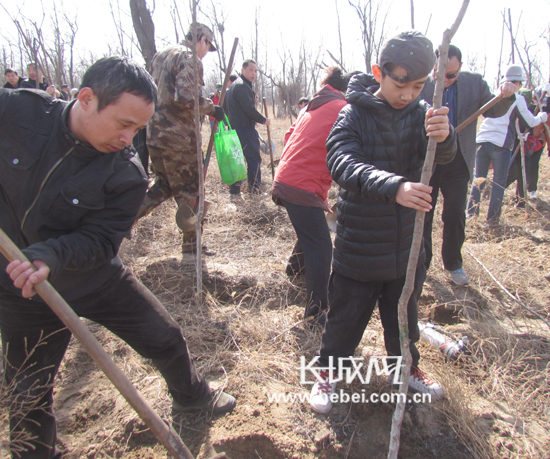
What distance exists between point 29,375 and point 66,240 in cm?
60

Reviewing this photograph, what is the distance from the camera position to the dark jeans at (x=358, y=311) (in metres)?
1.70

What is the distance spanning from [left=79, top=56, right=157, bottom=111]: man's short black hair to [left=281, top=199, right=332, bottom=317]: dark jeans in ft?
4.16

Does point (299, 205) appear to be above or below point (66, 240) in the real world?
below

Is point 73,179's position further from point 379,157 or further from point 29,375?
point 379,157

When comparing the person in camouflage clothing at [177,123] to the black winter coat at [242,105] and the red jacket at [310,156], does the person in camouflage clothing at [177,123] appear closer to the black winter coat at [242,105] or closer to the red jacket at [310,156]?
the red jacket at [310,156]

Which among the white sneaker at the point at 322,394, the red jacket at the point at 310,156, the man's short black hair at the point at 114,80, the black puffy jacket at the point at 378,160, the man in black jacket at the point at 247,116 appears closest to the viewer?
the man's short black hair at the point at 114,80

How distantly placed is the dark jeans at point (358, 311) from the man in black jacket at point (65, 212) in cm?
82

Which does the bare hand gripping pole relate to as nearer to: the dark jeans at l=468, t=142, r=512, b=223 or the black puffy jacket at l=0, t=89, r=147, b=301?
the black puffy jacket at l=0, t=89, r=147, b=301

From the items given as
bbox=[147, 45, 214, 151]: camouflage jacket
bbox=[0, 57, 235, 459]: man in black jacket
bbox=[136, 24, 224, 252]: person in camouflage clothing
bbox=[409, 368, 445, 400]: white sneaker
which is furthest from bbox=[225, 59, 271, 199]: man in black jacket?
bbox=[0, 57, 235, 459]: man in black jacket

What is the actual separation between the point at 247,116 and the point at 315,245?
12.0 ft

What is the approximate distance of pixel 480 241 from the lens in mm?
3959

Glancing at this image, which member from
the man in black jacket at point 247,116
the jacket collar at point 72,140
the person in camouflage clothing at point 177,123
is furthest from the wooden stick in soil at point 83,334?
the man in black jacket at point 247,116

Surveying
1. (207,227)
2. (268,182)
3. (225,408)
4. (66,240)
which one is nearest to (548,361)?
(225,408)

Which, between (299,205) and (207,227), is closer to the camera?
(299,205)
